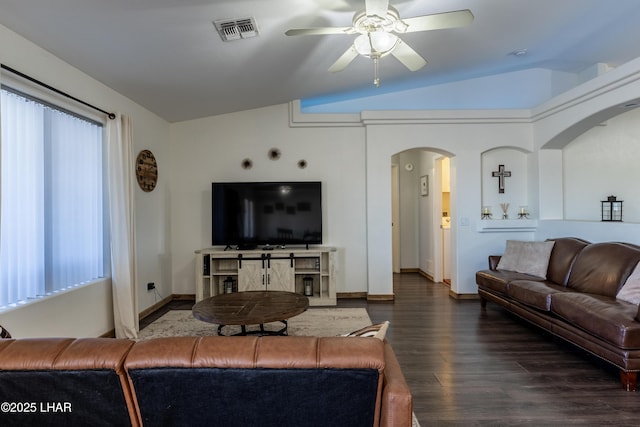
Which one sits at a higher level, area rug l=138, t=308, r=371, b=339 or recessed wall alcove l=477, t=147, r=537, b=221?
recessed wall alcove l=477, t=147, r=537, b=221

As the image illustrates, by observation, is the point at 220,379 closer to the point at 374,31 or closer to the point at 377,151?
the point at 374,31

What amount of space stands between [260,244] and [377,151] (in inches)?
87.9

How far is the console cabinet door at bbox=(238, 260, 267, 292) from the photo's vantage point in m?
4.52

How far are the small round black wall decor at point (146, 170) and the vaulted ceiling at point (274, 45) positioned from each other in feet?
2.17

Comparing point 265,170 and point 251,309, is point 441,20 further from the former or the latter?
point 265,170

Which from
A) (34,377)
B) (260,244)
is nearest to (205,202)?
(260,244)

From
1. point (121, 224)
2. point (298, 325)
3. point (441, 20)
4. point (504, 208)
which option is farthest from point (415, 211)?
point (121, 224)

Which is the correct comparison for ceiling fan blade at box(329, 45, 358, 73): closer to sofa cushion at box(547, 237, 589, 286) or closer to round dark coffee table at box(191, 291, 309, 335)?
round dark coffee table at box(191, 291, 309, 335)

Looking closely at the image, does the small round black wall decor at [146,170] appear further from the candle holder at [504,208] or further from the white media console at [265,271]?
the candle holder at [504,208]

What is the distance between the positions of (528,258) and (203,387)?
14.1 feet

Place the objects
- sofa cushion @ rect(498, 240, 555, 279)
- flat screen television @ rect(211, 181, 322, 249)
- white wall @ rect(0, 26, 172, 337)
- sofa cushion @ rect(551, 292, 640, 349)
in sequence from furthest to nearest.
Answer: flat screen television @ rect(211, 181, 322, 249)
sofa cushion @ rect(498, 240, 555, 279)
white wall @ rect(0, 26, 172, 337)
sofa cushion @ rect(551, 292, 640, 349)

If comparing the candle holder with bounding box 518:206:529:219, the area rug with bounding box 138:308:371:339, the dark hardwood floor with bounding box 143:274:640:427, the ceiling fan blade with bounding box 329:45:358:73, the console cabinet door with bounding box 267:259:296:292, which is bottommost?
the dark hardwood floor with bounding box 143:274:640:427

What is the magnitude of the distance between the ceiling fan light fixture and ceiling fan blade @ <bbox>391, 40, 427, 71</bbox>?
0.08 metres

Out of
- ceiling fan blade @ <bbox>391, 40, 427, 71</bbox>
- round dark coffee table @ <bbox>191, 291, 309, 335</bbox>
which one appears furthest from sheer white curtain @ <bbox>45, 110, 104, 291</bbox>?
ceiling fan blade @ <bbox>391, 40, 427, 71</bbox>
